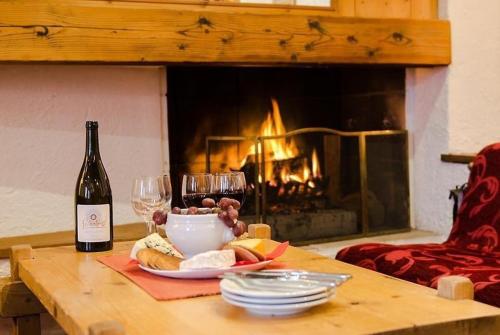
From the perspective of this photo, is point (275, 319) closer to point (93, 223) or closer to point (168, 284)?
point (168, 284)

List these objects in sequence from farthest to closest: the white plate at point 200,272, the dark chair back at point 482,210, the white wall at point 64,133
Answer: the white wall at point 64,133, the dark chair back at point 482,210, the white plate at point 200,272

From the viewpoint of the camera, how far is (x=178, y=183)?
10.4 ft

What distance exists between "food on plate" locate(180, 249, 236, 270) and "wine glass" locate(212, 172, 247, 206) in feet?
0.81

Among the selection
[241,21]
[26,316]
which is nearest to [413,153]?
[241,21]

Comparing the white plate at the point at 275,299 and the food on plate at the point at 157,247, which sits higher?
the food on plate at the point at 157,247

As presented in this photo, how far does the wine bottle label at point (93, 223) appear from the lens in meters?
1.85

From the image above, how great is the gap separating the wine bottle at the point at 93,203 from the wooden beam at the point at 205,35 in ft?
2.81

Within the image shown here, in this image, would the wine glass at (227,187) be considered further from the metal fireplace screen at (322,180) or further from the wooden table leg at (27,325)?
the metal fireplace screen at (322,180)

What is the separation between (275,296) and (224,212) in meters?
0.41

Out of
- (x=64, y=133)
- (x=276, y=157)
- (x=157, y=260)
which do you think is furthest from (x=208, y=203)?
(x=276, y=157)

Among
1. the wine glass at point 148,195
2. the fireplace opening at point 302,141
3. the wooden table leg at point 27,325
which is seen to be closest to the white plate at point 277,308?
the wine glass at point 148,195

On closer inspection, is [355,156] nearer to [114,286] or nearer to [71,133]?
[71,133]

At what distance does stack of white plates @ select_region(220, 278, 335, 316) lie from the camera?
1194 millimetres

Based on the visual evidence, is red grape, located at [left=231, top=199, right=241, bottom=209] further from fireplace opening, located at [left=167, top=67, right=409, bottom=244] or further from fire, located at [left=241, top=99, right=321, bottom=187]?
fire, located at [left=241, top=99, right=321, bottom=187]
